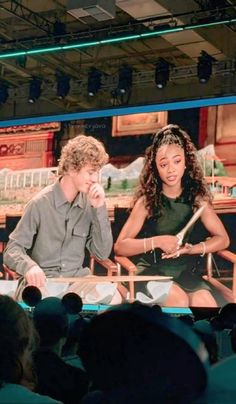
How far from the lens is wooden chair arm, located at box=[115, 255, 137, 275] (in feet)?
25.1

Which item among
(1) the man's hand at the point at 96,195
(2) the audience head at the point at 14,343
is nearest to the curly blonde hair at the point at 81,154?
(1) the man's hand at the point at 96,195

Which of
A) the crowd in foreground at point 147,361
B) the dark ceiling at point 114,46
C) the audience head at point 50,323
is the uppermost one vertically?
the dark ceiling at point 114,46

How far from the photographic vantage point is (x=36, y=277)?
26.1 ft

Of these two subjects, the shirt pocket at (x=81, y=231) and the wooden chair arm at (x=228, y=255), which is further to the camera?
the shirt pocket at (x=81, y=231)

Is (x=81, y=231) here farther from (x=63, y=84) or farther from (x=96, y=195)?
(x=63, y=84)

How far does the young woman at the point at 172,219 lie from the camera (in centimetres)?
739

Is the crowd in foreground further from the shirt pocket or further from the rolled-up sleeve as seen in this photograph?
the rolled-up sleeve

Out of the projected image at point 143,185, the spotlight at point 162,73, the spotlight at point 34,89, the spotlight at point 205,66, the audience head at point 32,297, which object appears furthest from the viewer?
the spotlight at point 34,89

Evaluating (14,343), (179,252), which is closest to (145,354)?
(14,343)

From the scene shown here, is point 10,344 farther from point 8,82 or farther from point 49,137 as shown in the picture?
point 8,82

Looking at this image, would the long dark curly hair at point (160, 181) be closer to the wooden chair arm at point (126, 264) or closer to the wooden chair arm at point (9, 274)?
the wooden chair arm at point (126, 264)

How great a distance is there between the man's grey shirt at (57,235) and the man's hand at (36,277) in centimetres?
6

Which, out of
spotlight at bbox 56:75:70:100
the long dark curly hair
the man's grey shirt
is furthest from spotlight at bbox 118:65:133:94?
the long dark curly hair

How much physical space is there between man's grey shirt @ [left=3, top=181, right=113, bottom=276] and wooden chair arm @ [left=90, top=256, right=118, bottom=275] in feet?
0.15
